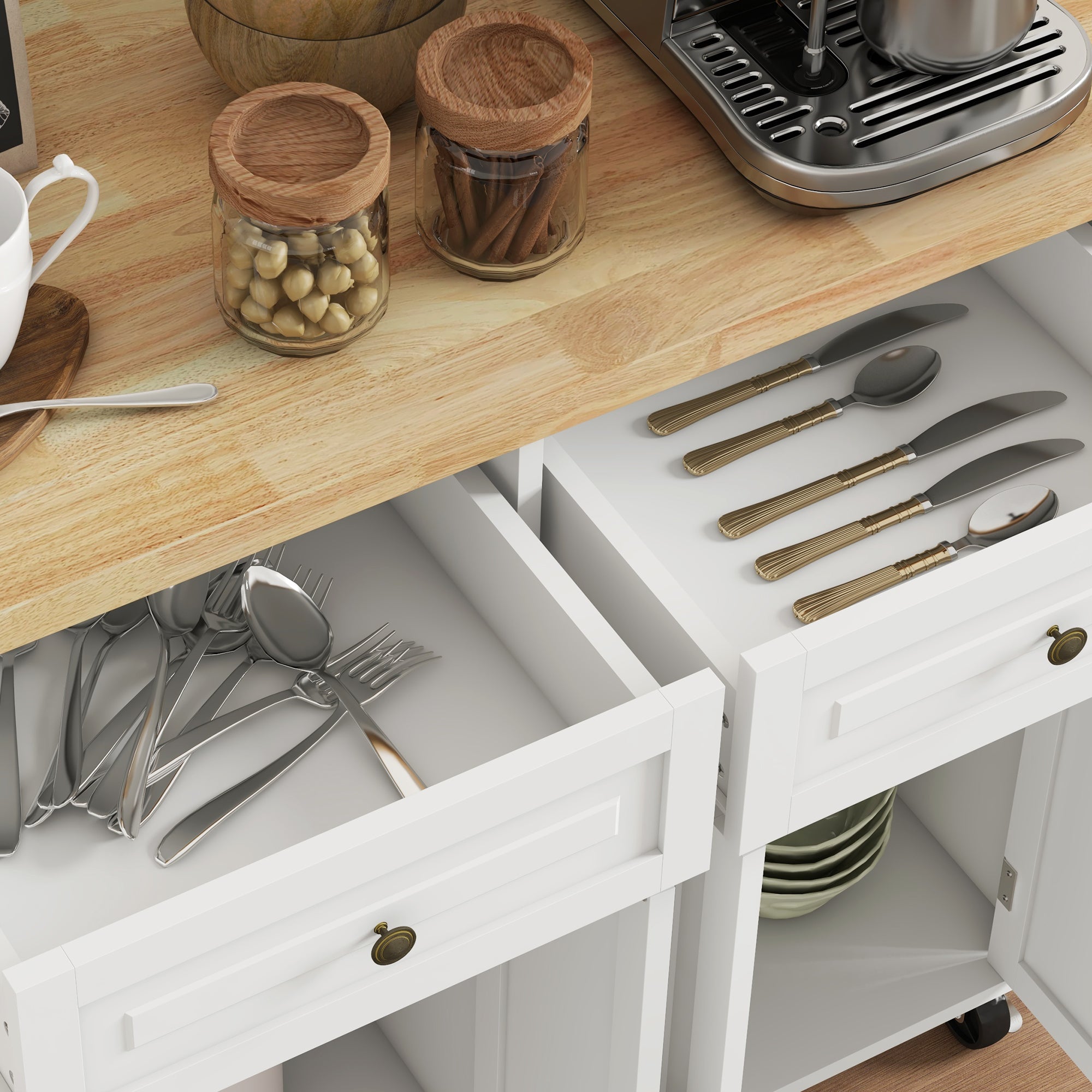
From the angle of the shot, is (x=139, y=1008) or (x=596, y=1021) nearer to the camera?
(x=139, y=1008)

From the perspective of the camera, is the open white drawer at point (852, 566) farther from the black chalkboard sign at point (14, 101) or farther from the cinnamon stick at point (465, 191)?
the black chalkboard sign at point (14, 101)

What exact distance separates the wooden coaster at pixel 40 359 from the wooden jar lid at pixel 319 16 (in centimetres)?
19

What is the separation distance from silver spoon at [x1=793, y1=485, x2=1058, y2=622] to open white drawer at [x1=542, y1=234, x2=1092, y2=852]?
0.04 feet

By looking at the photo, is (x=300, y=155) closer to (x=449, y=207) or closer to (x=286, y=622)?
(x=449, y=207)

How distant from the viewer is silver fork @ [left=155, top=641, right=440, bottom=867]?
0.85 m

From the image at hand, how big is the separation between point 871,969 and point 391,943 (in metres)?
0.66

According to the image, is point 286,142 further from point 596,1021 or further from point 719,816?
point 596,1021

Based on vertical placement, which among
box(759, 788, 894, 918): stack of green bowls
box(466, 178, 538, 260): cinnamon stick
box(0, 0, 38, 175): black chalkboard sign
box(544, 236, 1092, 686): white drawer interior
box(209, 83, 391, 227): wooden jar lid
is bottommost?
box(759, 788, 894, 918): stack of green bowls

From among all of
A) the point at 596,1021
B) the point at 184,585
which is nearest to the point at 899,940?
the point at 596,1021

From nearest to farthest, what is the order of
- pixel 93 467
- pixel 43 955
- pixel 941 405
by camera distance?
pixel 43 955 < pixel 93 467 < pixel 941 405

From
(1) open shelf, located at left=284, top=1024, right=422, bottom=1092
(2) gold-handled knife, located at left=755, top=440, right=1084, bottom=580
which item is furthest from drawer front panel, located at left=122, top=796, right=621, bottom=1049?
(1) open shelf, located at left=284, top=1024, right=422, bottom=1092

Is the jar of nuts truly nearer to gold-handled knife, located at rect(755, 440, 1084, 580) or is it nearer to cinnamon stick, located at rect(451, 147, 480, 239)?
cinnamon stick, located at rect(451, 147, 480, 239)

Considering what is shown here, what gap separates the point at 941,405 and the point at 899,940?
526 mm

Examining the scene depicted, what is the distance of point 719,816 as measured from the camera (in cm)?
93
